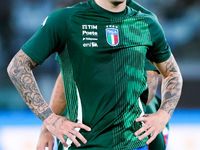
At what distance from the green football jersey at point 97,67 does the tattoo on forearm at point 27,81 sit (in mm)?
48

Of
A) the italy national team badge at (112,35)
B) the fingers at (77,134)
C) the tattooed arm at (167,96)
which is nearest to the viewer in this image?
the fingers at (77,134)

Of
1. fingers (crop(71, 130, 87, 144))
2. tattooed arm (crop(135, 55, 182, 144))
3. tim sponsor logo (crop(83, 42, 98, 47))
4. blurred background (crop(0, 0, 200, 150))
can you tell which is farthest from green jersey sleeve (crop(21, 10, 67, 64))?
blurred background (crop(0, 0, 200, 150))

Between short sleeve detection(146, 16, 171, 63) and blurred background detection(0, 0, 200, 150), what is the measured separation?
94.7 inches

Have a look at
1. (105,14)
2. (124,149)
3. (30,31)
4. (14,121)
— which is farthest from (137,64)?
(30,31)

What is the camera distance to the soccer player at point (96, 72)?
220cm

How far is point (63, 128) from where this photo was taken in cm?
→ 218

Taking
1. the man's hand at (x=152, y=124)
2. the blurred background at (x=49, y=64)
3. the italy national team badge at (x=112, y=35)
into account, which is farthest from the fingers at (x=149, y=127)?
the blurred background at (x=49, y=64)

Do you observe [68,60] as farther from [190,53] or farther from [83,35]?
[190,53]

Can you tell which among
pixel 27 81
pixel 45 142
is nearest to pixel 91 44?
pixel 27 81

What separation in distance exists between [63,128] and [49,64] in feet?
14.0

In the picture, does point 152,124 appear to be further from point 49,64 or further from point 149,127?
point 49,64

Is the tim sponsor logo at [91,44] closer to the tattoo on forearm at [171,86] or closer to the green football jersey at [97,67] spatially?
the green football jersey at [97,67]

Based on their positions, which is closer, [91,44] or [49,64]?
[91,44]

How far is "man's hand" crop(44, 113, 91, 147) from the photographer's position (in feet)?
7.14
